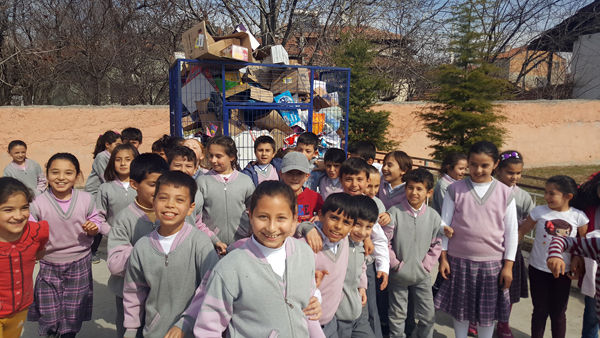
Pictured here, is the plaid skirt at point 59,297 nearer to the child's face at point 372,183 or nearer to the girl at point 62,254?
the girl at point 62,254

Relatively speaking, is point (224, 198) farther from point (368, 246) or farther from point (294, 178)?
point (368, 246)

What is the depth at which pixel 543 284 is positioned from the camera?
281 centimetres

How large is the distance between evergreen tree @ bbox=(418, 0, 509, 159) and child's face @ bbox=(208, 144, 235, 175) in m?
4.98

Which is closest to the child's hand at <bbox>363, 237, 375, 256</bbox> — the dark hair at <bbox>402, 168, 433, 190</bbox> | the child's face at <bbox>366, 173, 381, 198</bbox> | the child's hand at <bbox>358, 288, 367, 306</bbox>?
the child's hand at <bbox>358, 288, 367, 306</bbox>

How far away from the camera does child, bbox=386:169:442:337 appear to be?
111 inches

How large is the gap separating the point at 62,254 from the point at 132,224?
2.85ft

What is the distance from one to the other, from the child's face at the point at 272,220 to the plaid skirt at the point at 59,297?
1.73m

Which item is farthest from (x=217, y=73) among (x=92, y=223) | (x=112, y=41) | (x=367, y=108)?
(x=112, y=41)

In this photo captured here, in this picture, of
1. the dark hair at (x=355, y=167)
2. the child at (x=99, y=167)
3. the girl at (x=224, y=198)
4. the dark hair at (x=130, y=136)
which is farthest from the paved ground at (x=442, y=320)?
the dark hair at (x=130, y=136)

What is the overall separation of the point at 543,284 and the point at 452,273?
2.02ft

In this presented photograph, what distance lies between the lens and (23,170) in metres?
4.94

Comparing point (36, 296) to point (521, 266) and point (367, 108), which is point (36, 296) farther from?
point (367, 108)

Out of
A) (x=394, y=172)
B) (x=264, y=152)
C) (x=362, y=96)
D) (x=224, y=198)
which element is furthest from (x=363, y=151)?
(x=362, y=96)

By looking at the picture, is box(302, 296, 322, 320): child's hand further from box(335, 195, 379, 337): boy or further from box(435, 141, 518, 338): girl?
box(435, 141, 518, 338): girl
